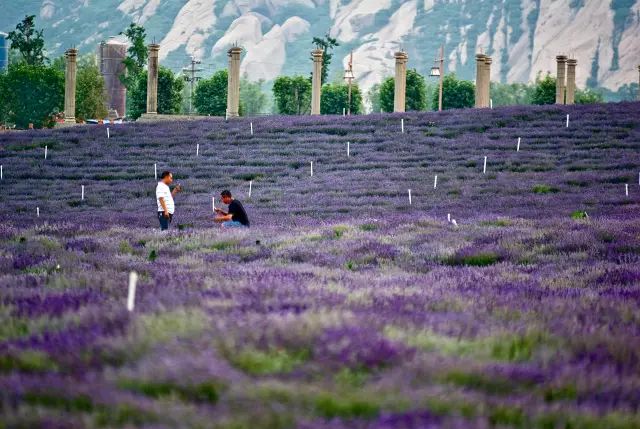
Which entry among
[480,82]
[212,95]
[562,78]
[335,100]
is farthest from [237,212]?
[212,95]

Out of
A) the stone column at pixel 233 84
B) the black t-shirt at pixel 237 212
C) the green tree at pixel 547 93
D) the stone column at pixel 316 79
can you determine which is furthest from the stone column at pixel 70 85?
the black t-shirt at pixel 237 212

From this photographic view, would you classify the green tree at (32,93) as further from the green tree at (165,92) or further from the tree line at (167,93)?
the green tree at (165,92)

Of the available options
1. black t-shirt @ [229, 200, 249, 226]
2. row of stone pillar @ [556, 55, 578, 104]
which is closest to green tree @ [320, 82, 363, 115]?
row of stone pillar @ [556, 55, 578, 104]

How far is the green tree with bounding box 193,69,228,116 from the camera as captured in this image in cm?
9631

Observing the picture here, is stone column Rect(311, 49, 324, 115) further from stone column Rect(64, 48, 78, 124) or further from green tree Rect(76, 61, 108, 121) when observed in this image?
green tree Rect(76, 61, 108, 121)

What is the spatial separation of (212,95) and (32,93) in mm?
19115

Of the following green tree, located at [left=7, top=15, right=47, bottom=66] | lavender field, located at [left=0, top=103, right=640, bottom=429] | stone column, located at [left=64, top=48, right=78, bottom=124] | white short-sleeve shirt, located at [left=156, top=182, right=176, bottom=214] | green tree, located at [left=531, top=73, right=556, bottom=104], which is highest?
green tree, located at [left=7, top=15, right=47, bottom=66]

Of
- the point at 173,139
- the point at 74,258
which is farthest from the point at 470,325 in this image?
the point at 173,139

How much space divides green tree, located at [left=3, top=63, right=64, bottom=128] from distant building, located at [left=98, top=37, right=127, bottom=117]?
149ft

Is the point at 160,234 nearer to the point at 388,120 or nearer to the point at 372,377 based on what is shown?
the point at 372,377

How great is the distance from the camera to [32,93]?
98.8 m

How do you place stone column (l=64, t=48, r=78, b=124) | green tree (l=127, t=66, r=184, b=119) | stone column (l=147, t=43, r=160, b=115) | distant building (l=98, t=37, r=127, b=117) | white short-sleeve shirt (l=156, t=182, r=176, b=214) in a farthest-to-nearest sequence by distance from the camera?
distant building (l=98, t=37, r=127, b=117) < green tree (l=127, t=66, r=184, b=119) < stone column (l=64, t=48, r=78, b=124) < stone column (l=147, t=43, r=160, b=115) < white short-sleeve shirt (l=156, t=182, r=176, b=214)

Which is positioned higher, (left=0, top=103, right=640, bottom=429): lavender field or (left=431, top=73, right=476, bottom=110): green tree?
(left=431, top=73, right=476, bottom=110): green tree

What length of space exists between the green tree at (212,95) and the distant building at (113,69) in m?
50.0
